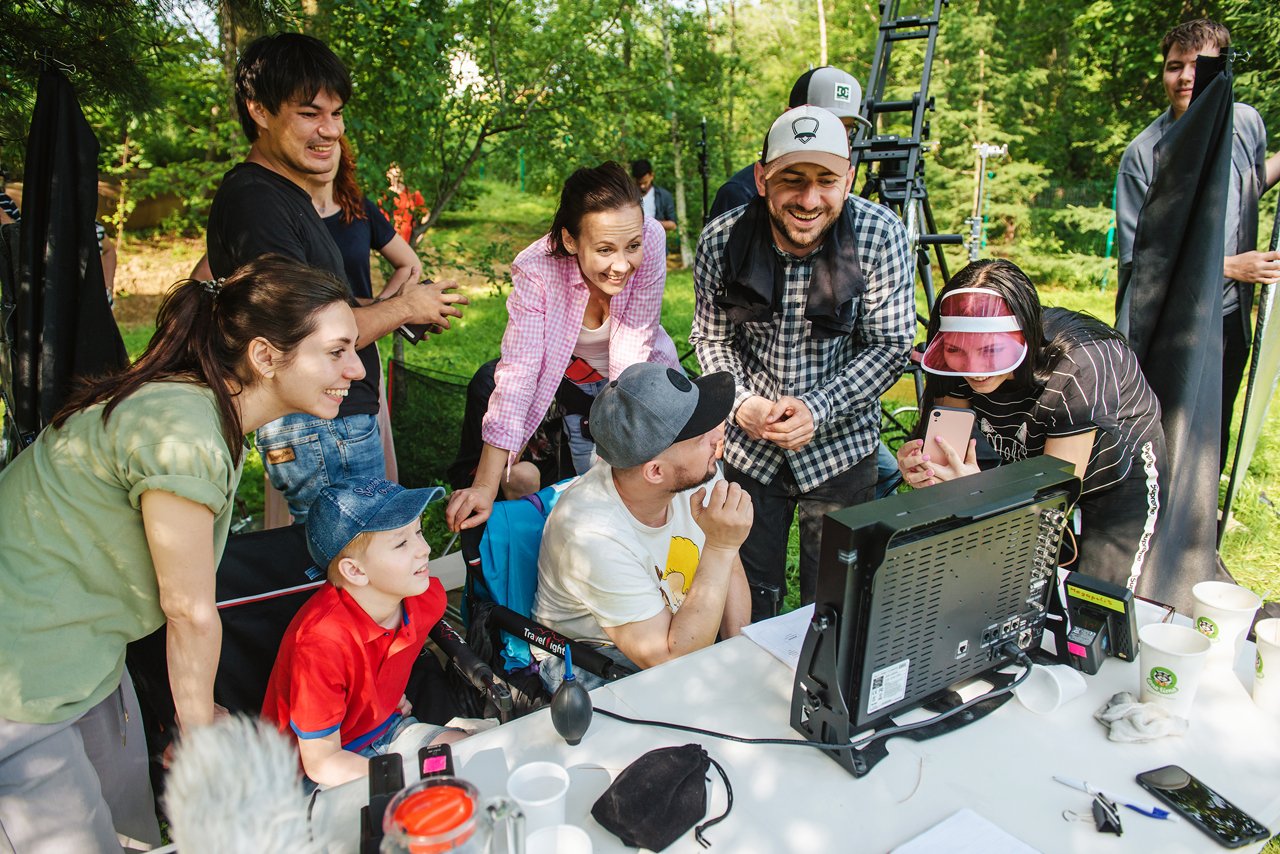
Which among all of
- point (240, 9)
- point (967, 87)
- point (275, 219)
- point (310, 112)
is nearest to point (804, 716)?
point (275, 219)

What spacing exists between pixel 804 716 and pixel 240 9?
8.75ft

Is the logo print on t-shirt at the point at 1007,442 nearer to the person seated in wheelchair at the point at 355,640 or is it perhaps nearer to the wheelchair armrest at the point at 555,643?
the wheelchair armrest at the point at 555,643

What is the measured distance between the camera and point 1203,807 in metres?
1.28

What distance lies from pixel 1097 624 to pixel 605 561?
1.00 meters

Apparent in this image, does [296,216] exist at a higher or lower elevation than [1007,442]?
higher

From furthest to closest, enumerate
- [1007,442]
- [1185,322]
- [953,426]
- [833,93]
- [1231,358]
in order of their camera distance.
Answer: [1231,358], [833,93], [1185,322], [1007,442], [953,426]

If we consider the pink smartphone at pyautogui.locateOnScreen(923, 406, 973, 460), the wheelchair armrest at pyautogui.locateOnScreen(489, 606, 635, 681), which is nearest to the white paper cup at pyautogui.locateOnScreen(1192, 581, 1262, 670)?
the pink smartphone at pyautogui.locateOnScreen(923, 406, 973, 460)

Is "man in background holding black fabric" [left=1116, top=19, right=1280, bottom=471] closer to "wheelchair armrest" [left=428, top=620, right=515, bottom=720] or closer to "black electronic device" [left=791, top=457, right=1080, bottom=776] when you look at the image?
"black electronic device" [left=791, top=457, right=1080, bottom=776]

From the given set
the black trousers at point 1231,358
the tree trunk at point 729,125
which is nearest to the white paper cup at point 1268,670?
the black trousers at point 1231,358

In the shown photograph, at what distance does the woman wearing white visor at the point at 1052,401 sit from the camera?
204 cm

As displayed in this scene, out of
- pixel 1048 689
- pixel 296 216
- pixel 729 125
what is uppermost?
pixel 729 125

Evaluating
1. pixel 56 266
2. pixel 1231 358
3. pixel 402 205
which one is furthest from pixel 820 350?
pixel 402 205

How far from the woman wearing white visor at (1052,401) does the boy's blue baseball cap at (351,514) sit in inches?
45.3

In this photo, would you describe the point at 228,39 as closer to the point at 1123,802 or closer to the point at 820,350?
the point at 820,350
